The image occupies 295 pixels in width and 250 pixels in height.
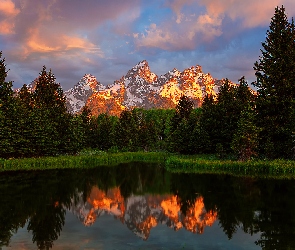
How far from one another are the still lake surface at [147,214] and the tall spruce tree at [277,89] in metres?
15.1

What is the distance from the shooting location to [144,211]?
68.5 feet

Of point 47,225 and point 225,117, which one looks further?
point 225,117

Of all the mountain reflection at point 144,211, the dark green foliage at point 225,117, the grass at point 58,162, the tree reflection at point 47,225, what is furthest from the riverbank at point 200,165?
the tree reflection at point 47,225

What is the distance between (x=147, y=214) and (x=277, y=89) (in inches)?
1290

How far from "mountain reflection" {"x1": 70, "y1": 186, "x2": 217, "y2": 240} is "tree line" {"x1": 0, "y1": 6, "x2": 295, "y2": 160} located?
22.3m

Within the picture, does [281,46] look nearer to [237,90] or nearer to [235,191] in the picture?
[237,90]

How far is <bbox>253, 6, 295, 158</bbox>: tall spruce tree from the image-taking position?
142ft

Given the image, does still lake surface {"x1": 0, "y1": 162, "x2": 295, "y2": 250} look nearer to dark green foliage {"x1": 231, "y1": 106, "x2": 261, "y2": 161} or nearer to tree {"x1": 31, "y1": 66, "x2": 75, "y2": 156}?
dark green foliage {"x1": 231, "y1": 106, "x2": 261, "y2": 161}

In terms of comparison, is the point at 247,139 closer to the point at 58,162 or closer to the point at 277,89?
the point at 277,89

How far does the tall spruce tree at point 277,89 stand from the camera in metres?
43.4

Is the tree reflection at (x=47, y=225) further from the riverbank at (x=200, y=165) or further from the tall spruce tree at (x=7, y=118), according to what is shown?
the tall spruce tree at (x=7, y=118)

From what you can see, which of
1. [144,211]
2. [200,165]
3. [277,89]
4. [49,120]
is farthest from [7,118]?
[277,89]

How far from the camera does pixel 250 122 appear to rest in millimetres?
42688

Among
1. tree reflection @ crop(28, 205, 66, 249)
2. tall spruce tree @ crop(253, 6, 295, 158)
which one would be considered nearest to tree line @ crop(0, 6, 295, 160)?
tall spruce tree @ crop(253, 6, 295, 158)
